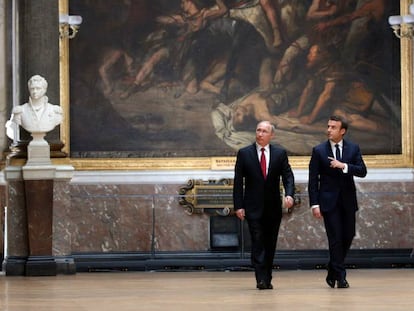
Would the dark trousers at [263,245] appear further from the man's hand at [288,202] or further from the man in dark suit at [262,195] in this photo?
the man's hand at [288,202]

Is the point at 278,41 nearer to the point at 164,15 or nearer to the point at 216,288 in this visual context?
the point at 164,15

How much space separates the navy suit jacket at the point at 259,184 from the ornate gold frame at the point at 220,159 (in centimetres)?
707

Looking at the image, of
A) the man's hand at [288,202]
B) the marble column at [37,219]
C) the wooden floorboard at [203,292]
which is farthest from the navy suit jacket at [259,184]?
the marble column at [37,219]

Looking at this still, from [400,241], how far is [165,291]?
8.37 meters

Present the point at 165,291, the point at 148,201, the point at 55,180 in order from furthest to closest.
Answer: the point at 148,201, the point at 55,180, the point at 165,291

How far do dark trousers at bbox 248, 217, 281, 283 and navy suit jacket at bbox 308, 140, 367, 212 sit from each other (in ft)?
1.81

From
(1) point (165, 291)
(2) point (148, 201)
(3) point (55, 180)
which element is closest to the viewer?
(1) point (165, 291)

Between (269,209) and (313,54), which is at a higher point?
(313,54)

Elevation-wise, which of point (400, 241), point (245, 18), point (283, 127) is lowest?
point (400, 241)

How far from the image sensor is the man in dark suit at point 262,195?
15727mm

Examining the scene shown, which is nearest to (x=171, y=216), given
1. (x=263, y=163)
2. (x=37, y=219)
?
(x=37, y=219)

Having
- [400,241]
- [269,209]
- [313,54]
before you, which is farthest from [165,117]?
[269,209]

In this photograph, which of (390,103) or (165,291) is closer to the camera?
(165,291)

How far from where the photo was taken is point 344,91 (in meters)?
23.5
